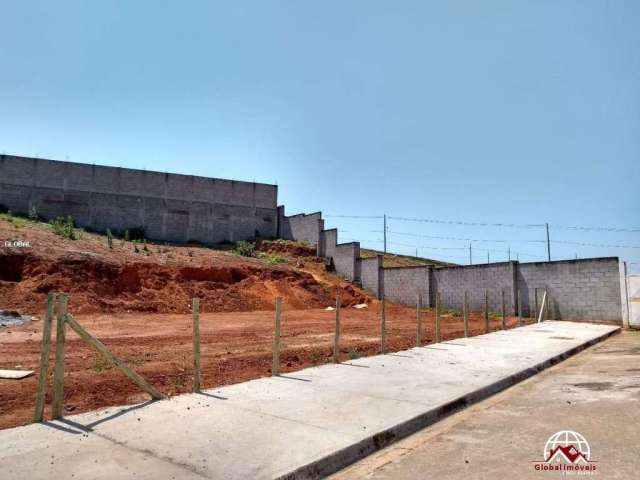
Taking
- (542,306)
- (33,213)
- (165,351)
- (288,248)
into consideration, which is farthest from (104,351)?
(33,213)

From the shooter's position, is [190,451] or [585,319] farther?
[585,319]

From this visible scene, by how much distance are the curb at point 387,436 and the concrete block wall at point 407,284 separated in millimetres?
21317

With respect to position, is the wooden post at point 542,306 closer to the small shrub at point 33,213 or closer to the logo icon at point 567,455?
the logo icon at point 567,455

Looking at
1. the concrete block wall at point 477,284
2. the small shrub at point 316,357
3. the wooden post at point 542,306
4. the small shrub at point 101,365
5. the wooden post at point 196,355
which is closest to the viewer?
the wooden post at point 196,355

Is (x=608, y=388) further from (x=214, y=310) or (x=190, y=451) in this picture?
(x=214, y=310)

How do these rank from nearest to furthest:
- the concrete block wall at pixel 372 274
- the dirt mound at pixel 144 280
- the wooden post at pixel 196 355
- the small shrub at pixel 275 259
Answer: the wooden post at pixel 196 355, the dirt mound at pixel 144 280, the concrete block wall at pixel 372 274, the small shrub at pixel 275 259

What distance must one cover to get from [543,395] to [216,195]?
37.2 m

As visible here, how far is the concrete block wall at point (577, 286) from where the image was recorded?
77.8ft

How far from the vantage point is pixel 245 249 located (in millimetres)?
39594

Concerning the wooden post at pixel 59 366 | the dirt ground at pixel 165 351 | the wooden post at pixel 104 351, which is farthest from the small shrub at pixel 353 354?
the wooden post at pixel 59 366

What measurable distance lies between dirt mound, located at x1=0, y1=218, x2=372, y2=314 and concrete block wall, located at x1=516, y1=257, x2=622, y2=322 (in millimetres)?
10663

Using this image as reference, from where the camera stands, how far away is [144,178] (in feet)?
133

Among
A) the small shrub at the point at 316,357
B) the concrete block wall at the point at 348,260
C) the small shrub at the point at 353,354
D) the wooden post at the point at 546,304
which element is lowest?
the small shrub at the point at 316,357

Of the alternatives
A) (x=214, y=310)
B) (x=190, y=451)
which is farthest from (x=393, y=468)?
(x=214, y=310)
